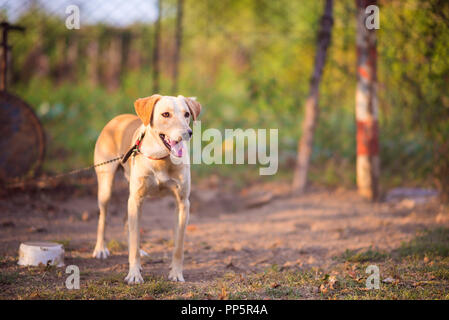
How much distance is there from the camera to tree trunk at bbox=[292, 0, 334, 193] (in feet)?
24.4

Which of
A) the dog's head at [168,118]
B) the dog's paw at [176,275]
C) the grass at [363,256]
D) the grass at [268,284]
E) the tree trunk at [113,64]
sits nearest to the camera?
the grass at [268,284]

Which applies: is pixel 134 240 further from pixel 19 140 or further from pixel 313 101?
pixel 313 101

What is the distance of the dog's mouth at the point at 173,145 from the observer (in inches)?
149

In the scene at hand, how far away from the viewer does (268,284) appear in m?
3.90

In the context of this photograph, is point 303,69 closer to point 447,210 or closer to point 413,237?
point 447,210

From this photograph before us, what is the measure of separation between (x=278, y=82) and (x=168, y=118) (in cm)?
575

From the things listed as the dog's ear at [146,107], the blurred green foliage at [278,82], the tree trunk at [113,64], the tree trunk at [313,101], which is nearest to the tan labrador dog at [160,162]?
the dog's ear at [146,107]

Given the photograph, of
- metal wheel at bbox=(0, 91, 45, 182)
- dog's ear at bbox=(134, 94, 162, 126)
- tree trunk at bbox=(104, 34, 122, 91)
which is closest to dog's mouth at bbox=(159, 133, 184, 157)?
dog's ear at bbox=(134, 94, 162, 126)

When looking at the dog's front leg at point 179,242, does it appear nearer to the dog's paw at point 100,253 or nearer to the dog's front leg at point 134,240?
the dog's front leg at point 134,240

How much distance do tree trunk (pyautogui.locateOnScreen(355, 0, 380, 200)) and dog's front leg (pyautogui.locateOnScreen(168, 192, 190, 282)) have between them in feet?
12.9

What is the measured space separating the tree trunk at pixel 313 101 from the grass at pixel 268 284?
3.17m
